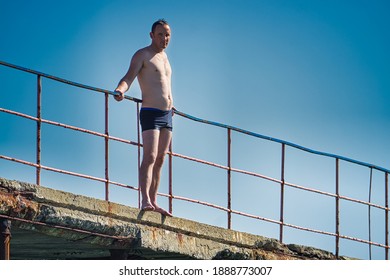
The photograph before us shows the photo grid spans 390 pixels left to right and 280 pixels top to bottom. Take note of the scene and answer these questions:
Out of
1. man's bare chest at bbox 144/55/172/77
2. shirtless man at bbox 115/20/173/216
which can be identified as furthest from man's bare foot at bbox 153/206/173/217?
man's bare chest at bbox 144/55/172/77

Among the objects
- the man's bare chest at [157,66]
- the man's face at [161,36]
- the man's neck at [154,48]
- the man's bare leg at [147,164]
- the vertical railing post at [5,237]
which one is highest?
the man's face at [161,36]

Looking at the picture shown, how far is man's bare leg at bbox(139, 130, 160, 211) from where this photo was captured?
14117mm

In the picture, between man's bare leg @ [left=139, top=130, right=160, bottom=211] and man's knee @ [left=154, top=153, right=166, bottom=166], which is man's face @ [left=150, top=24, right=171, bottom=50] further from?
man's knee @ [left=154, top=153, right=166, bottom=166]

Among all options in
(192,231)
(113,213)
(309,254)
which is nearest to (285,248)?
(309,254)

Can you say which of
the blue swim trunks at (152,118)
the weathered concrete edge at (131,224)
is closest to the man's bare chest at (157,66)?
the blue swim trunks at (152,118)

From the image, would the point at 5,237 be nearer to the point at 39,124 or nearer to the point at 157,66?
the point at 39,124

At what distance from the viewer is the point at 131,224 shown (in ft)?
46.3

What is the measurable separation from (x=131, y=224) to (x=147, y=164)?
0.66m

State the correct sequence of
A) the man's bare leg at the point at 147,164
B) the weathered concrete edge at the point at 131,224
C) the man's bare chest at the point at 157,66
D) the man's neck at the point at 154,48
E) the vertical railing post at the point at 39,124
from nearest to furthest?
the weathered concrete edge at the point at 131,224
the vertical railing post at the point at 39,124
the man's bare leg at the point at 147,164
the man's bare chest at the point at 157,66
the man's neck at the point at 154,48

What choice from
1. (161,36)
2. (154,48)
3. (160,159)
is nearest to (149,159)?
(160,159)

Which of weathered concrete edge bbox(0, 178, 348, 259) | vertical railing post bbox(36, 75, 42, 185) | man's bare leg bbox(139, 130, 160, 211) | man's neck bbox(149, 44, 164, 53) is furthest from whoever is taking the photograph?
man's neck bbox(149, 44, 164, 53)

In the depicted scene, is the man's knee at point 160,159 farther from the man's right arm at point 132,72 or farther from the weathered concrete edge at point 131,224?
the man's right arm at point 132,72

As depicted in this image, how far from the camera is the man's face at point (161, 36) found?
14.4 meters

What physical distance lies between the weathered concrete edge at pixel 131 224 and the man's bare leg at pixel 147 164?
0.15 meters
